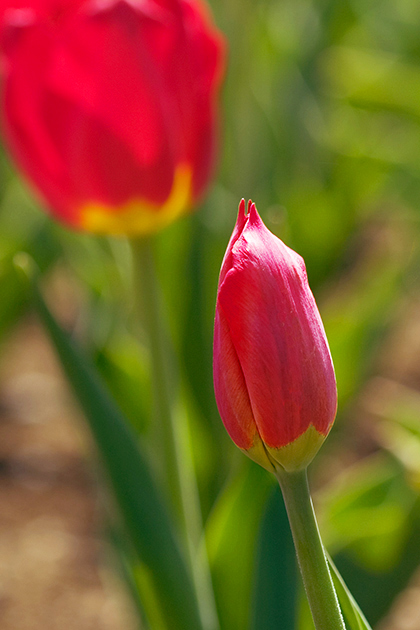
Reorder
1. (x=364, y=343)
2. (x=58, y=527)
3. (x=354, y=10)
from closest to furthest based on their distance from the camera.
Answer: (x=364, y=343)
(x=58, y=527)
(x=354, y=10)

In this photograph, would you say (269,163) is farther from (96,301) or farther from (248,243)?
(248,243)

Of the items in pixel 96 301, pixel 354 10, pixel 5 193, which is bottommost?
pixel 5 193

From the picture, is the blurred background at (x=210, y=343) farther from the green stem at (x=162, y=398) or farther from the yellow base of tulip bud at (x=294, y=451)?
the yellow base of tulip bud at (x=294, y=451)

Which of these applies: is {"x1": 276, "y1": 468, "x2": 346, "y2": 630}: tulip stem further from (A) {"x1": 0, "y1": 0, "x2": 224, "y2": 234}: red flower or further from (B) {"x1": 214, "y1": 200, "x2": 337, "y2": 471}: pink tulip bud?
(A) {"x1": 0, "y1": 0, "x2": 224, "y2": 234}: red flower

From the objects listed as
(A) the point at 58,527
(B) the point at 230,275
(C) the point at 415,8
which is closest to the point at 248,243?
(B) the point at 230,275

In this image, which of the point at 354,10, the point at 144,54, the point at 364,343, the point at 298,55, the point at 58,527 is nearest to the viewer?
the point at 144,54

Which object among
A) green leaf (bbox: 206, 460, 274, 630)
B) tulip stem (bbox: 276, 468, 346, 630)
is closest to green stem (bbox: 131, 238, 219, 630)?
green leaf (bbox: 206, 460, 274, 630)

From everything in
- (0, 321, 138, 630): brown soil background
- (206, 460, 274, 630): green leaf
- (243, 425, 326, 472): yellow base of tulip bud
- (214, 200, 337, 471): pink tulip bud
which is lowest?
(0, 321, 138, 630): brown soil background

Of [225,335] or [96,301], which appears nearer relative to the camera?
[225,335]

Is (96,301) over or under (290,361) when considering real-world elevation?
under

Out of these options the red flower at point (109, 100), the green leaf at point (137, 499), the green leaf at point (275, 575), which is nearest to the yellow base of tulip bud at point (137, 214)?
the red flower at point (109, 100)
